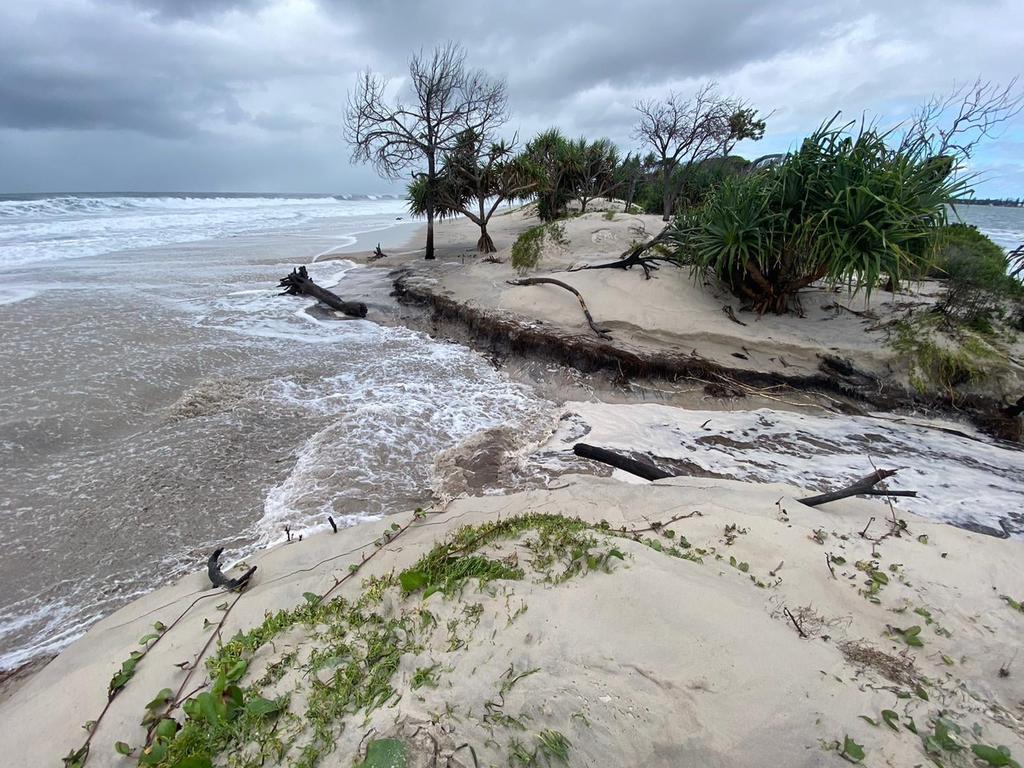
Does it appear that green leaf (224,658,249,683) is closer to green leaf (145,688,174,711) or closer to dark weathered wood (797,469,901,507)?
green leaf (145,688,174,711)

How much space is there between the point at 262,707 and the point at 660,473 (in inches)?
131

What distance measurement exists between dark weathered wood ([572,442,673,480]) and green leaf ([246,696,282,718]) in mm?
3138

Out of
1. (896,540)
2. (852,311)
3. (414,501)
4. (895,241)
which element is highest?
(895,241)

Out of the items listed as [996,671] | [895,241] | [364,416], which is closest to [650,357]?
[895,241]

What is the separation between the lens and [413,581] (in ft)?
7.70

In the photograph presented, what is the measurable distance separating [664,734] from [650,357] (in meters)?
5.64

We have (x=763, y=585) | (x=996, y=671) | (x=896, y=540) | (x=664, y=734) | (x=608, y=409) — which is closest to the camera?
(x=664, y=734)

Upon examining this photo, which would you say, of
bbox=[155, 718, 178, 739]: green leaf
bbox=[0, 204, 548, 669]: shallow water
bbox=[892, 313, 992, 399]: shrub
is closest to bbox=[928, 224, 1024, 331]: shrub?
bbox=[892, 313, 992, 399]: shrub

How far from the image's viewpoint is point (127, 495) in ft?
13.0

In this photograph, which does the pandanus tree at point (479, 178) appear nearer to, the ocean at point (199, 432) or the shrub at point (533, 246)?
the shrub at point (533, 246)

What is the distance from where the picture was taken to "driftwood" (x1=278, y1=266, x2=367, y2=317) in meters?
10.2

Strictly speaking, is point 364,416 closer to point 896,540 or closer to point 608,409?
point 608,409

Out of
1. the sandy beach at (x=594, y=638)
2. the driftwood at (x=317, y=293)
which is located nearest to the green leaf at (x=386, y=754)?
the sandy beach at (x=594, y=638)

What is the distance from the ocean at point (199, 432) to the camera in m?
3.37
